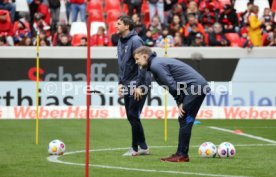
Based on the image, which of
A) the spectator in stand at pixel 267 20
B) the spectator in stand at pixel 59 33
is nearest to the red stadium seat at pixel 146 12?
the spectator in stand at pixel 59 33

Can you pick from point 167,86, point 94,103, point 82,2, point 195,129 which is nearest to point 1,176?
point 167,86

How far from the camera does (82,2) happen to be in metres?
31.7

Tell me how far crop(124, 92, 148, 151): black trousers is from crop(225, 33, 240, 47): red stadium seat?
15.3 metres

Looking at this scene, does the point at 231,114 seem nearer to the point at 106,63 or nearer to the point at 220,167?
the point at 106,63

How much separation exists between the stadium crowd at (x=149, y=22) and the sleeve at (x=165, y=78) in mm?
14705

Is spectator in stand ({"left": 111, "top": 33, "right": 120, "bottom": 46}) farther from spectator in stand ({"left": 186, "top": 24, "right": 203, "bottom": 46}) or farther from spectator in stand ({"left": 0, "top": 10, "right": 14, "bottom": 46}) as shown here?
spectator in stand ({"left": 0, "top": 10, "right": 14, "bottom": 46})

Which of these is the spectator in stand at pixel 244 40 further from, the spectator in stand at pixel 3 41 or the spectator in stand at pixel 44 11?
the spectator in stand at pixel 3 41

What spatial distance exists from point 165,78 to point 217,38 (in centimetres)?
1617

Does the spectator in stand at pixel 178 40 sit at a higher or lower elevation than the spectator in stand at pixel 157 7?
lower

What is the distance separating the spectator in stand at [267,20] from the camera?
30881mm

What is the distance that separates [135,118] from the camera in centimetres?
1595

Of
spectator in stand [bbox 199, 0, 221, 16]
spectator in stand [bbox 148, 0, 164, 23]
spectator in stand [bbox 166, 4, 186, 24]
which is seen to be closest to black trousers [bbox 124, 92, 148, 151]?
spectator in stand [bbox 166, 4, 186, 24]

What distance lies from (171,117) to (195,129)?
187 inches

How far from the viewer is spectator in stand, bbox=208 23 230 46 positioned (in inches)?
1178
